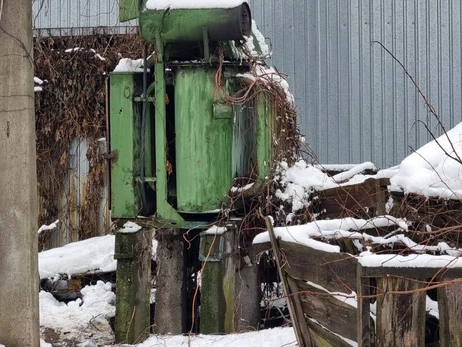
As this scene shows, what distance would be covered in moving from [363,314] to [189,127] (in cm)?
345

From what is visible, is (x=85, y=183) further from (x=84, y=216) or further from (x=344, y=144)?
(x=344, y=144)

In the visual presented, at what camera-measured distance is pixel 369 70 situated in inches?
380

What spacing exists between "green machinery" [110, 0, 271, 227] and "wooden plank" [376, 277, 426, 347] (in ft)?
11.3

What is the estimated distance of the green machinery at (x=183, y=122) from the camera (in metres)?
6.73

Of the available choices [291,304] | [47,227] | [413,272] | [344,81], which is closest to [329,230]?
[291,304]

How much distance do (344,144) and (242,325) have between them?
3.24 m

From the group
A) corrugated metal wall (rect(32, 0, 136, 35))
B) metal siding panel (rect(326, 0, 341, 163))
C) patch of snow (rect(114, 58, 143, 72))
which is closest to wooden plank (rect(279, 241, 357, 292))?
patch of snow (rect(114, 58, 143, 72))

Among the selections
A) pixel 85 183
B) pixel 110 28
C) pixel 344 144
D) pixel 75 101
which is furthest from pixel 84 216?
pixel 344 144

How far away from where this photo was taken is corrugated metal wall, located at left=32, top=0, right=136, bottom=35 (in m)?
10.1

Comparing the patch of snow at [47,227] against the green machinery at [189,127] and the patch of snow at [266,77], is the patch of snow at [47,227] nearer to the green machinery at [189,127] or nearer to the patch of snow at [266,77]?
the green machinery at [189,127]

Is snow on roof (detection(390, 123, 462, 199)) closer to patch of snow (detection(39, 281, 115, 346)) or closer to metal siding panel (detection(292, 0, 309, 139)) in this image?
patch of snow (detection(39, 281, 115, 346))

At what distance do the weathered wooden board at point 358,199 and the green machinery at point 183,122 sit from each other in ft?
2.31

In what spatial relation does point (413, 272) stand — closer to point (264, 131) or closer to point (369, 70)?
point (264, 131)

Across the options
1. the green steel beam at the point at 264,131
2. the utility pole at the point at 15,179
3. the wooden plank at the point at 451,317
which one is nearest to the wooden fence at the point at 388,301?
the wooden plank at the point at 451,317
